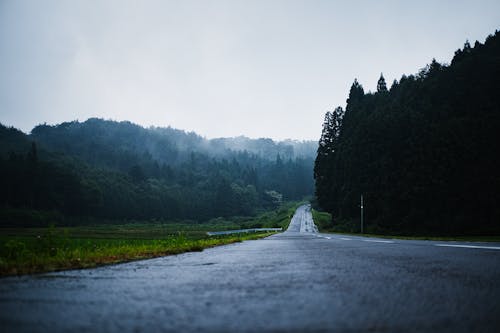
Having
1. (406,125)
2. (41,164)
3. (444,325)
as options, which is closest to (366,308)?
(444,325)

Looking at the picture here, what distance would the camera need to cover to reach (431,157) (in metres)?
38.8

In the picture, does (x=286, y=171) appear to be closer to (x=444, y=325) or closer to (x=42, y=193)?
(x=42, y=193)

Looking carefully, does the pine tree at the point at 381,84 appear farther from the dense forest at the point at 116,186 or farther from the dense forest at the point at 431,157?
the dense forest at the point at 116,186

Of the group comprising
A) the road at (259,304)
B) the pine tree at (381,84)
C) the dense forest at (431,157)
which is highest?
the pine tree at (381,84)

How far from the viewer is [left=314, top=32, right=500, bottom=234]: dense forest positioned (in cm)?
3709

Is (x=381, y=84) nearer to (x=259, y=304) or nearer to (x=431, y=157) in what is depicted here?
(x=431, y=157)

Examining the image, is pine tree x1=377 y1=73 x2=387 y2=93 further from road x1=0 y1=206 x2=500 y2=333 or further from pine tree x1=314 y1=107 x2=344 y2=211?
road x1=0 y1=206 x2=500 y2=333

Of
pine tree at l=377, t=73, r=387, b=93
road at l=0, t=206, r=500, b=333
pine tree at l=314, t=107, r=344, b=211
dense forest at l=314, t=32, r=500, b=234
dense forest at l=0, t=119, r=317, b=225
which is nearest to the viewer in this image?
road at l=0, t=206, r=500, b=333

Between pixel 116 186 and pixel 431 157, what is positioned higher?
pixel 431 157

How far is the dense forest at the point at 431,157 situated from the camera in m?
37.1

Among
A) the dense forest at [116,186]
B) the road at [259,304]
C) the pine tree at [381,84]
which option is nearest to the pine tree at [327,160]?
the pine tree at [381,84]

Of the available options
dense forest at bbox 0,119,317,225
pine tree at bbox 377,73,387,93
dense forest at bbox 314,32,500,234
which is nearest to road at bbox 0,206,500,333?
dense forest at bbox 314,32,500,234

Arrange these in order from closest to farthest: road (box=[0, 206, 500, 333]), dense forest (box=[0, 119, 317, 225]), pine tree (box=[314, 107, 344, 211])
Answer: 1. road (box=[0, 206, 500, 333])
2. pine tree (box=[314, 107, 344, 211])
3. dense forest (box=[0, 119, 317, 225])

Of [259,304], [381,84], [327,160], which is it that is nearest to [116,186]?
[327,160]
